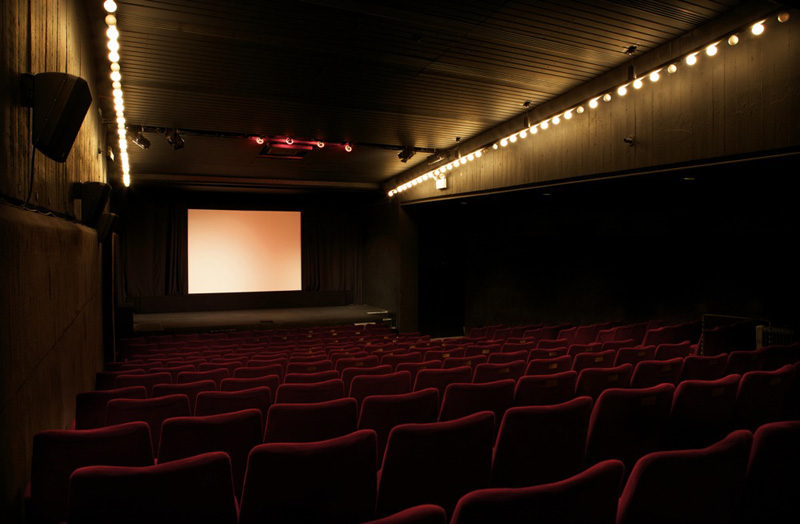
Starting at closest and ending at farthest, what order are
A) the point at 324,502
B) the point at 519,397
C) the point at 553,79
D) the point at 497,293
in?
1. the point at 324,502
2. the point at 519,397
3. the point at 553,79
4. the point at 497,293

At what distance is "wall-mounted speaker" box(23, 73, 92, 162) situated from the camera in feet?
8.88

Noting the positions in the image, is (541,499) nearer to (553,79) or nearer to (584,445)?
(584,445)

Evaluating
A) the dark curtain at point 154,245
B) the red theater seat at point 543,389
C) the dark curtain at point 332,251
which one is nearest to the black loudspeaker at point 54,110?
the red theater seat at point 543,389

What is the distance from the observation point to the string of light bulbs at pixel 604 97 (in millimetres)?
5309

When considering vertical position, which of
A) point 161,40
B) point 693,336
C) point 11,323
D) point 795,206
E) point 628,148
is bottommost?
point 693,336

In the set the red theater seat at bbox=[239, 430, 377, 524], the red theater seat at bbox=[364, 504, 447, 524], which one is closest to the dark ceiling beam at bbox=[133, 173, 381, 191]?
the red theater seat at bbox=[239, 430, 377, 524]

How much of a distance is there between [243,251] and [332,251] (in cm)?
289

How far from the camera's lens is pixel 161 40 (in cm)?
561

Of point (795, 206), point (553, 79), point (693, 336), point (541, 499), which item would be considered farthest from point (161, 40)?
point (795, 206)

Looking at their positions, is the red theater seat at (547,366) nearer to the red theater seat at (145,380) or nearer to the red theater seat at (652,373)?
the red theater seat at (652,373)

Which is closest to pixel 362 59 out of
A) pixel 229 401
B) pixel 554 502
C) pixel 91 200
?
pixel 91 200

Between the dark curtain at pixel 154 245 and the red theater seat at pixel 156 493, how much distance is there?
1467 centimetres

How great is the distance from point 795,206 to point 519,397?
23.3 ft

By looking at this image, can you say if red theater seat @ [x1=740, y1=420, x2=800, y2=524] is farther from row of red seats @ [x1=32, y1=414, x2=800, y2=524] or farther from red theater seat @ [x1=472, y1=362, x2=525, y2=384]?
red theater seat @ [x1=472, y1=362, x2=525, y2=384]
